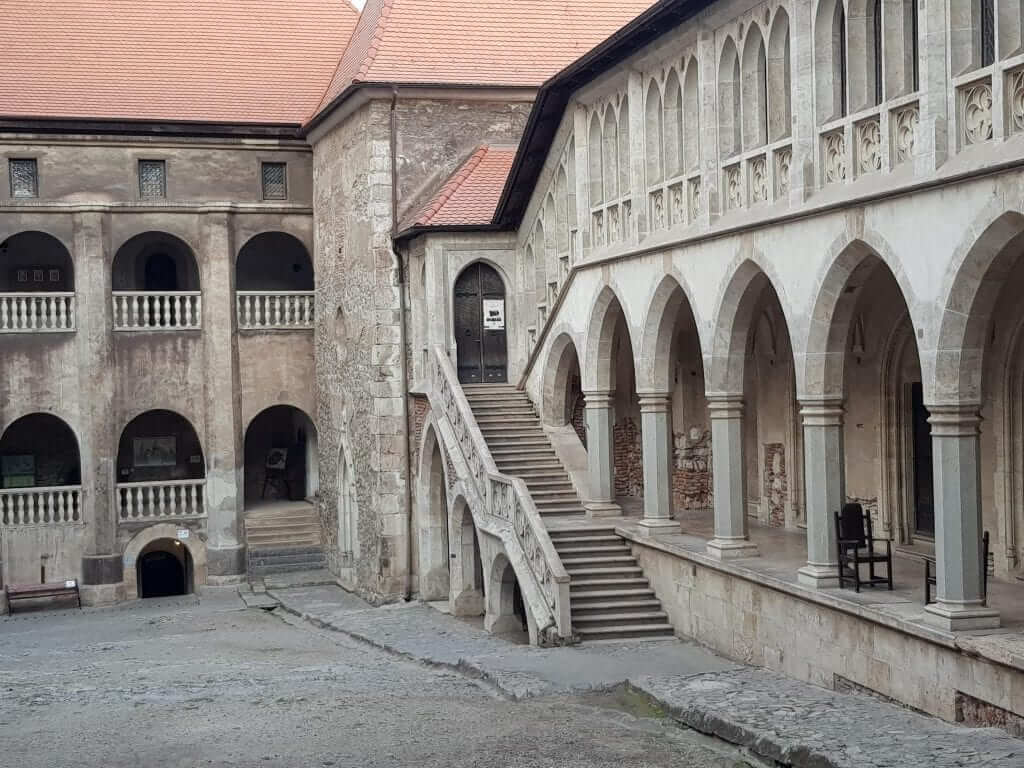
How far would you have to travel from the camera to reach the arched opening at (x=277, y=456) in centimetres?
3647

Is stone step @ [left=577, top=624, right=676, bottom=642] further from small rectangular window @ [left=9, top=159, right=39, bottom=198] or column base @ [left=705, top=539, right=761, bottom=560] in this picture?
small rectangular window @ [left=9, top=159, right=39, bottom=198]

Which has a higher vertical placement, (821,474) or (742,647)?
(821,474)

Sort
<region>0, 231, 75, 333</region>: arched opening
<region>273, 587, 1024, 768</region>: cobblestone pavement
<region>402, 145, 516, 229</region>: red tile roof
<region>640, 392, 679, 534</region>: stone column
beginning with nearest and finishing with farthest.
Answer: <region>273, 587, 1024, 768</region>: cobblestone pavement → <region>640, 392, 679, 534</region>: stone column → <region>402, 145, 516, 229</region>: red tile roof → <region>0, 231, 75, 333</region>: arched opening

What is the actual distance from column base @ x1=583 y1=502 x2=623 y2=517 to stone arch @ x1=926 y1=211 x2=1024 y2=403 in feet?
32.1

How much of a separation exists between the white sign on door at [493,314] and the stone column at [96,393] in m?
8.96

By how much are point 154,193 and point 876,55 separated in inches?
794

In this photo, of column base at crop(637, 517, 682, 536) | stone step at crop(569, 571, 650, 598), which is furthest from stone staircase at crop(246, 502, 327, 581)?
column base at crop(637, 517, 682, 536)

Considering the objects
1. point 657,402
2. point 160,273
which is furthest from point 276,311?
point 657,402

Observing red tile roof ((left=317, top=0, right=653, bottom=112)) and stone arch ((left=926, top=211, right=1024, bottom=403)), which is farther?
red tile roof ((left=317, top=0, right=653, bottom=112))

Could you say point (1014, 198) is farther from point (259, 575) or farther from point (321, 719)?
point (259, 575)

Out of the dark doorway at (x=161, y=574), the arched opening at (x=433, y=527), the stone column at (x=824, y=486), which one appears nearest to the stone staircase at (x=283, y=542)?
the dark doorway at (x=161, y=574)

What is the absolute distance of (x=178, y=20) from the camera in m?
36.1

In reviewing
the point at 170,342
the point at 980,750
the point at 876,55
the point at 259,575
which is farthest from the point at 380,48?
the point at 980,750

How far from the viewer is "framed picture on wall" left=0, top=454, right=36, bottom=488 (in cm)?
3434
